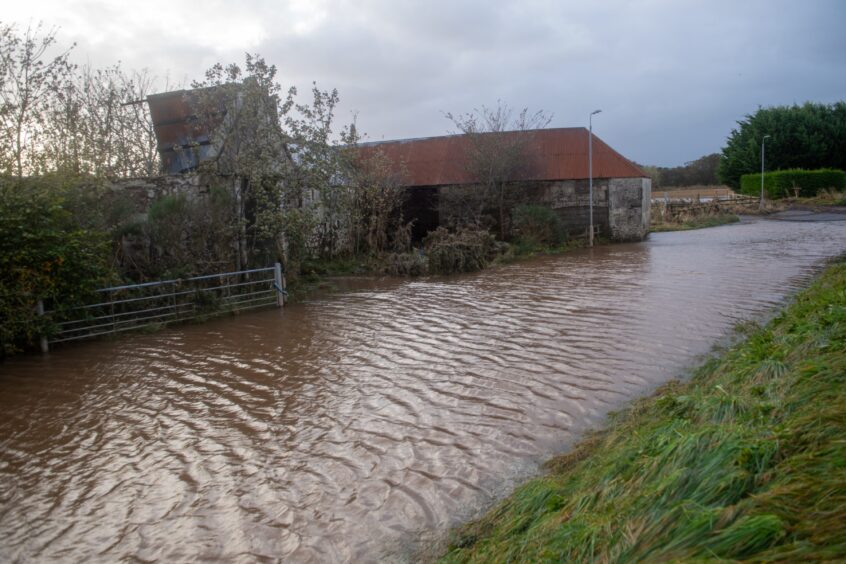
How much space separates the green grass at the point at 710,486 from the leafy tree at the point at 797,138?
5453 centimetres

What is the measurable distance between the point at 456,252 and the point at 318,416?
13.0 m

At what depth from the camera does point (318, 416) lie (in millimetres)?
6684

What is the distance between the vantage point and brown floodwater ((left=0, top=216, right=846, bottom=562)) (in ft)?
14.9

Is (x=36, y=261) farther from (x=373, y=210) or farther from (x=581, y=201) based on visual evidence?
(x=581, y=201)

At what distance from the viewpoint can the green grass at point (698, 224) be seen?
34156 millimetres

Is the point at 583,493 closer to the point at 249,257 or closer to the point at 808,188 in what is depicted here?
the point at 249,257

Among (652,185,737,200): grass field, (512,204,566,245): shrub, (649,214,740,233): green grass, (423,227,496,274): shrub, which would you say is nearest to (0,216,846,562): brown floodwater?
(423,227,496,274): shrub

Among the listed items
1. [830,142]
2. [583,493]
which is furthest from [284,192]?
[830,142]

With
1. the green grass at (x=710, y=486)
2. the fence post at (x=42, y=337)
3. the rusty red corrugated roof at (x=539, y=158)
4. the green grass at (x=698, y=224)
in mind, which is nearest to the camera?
the green grass at (x=710, y=486)

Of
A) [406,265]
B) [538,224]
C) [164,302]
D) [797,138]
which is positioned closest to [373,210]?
[406,265]

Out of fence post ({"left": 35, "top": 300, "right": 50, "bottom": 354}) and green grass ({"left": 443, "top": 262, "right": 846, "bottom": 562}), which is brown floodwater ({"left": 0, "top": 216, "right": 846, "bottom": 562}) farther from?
green grass ({"left": 443, "top": 262, "right": 846, "bottom": 562})

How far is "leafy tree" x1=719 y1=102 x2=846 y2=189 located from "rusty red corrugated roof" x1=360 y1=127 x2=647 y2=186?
3070 cm

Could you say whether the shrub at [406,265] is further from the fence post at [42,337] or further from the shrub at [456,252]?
the fence post at [42,337]

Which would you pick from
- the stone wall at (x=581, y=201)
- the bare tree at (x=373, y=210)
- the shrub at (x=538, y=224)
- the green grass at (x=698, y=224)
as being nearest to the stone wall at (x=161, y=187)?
the bare tree at (x=373, y=210)
